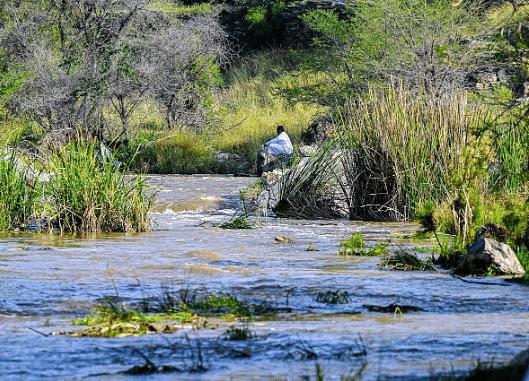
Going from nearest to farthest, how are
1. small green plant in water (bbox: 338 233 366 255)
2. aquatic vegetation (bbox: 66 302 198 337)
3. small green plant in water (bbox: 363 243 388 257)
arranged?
1. aquatic vegetation (bbox: 66 302 198 337)
2. small green plant in water (bbox: 363 243 388 257)
3. small green plant in water (bbox: 338 233 366 255)

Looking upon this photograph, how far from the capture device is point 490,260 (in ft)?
30.2

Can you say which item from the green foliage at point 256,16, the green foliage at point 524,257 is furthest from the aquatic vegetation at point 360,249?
the green foliage at point 256,16

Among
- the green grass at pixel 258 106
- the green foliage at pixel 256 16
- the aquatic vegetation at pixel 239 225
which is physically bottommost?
the aquatic vegetation at pixel 239 225

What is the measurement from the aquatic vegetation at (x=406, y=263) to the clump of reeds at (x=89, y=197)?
189 inches

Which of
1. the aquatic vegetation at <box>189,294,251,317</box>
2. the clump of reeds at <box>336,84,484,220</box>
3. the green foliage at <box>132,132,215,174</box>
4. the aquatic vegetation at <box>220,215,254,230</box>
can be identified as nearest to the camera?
the aquatic vegetation at <box>189,294,251,317</box>

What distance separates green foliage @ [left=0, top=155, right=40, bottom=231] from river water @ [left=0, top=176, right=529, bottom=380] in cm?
60

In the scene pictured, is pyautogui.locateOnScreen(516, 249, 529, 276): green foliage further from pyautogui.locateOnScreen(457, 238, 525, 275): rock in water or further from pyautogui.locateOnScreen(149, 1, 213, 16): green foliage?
pyautogui.locateOnScreen(149, 1, 213, 16): green foliage

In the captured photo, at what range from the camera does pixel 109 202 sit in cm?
1436

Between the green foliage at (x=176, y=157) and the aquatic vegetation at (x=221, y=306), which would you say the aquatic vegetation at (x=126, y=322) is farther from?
the green foliage at (x=176, y=157)

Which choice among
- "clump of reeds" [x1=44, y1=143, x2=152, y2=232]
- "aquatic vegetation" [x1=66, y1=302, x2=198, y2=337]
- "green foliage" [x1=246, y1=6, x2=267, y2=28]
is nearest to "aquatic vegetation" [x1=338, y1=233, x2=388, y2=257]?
"clump of reeds" [x1=44, y1=143, x2=152, y2=232]

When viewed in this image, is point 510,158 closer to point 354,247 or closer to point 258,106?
point 354,247

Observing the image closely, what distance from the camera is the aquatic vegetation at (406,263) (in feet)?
32.9

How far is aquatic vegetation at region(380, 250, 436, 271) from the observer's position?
1002cm

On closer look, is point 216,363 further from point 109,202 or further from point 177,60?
point 177,60
